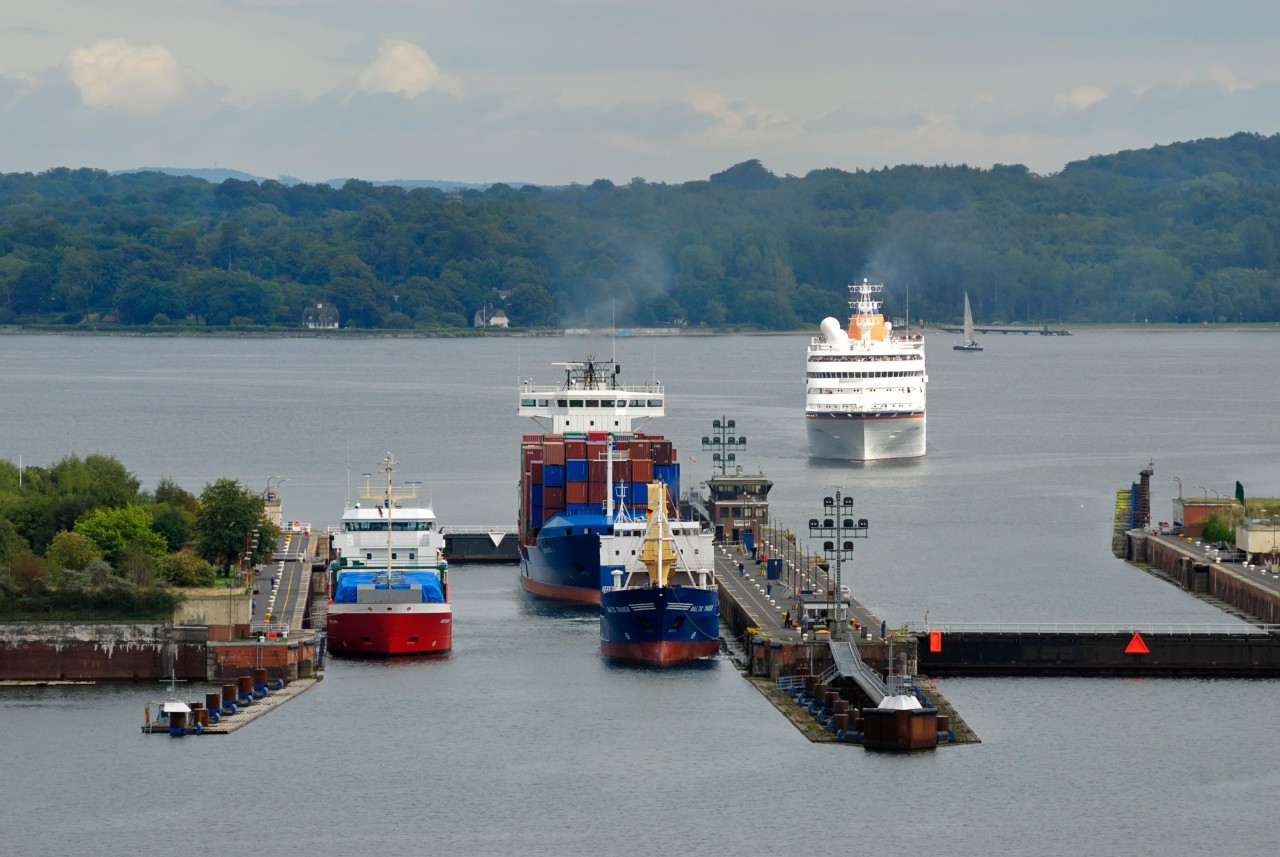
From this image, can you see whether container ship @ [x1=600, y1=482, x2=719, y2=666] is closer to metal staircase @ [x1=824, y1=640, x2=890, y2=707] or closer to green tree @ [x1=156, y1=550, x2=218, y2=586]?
metal staircase @ [x1=824, y1=640, x2=890, y2=707]

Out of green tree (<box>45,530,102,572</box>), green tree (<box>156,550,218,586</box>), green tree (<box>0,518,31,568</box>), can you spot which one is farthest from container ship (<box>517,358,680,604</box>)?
green tree (<box>0,518,31,568</box>)

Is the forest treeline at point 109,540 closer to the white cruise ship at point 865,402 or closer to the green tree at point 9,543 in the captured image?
the green tree at point 9,543


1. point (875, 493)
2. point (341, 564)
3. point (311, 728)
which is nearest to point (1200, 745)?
point (311, 728)

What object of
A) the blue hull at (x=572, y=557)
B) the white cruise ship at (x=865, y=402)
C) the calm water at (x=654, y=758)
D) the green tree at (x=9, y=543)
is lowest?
the calm water at (x=654, y=758)

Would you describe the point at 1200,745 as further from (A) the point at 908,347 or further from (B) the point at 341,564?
(A) the point at 908,347

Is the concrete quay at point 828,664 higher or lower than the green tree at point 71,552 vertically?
lower

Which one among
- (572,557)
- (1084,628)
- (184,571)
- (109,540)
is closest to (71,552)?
(109,540)

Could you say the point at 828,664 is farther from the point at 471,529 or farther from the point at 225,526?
the point at 471,529

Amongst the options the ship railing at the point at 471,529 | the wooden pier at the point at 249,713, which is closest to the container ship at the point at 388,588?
the wooden pier at the point at 249,713

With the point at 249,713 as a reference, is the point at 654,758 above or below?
below
